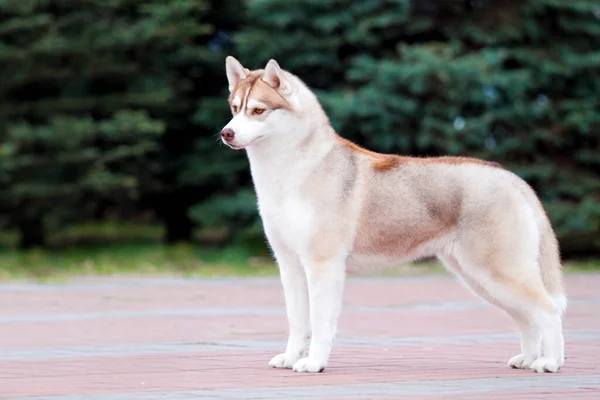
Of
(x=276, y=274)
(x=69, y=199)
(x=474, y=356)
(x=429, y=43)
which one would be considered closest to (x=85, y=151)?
(x=69, y=199)

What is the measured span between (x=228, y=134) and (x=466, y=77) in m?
11.4

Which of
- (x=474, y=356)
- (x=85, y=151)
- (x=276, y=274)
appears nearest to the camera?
(x=474, y=356)

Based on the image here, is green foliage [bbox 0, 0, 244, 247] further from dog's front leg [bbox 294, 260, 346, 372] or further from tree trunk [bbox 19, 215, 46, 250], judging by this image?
dog's front leg [bbox 294, 260, 346, 372]

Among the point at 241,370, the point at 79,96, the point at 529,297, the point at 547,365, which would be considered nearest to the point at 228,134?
the point at 241,370

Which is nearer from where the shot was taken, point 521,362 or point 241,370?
point 241,370

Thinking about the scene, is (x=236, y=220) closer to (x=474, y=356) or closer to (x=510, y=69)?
(x=510, y=69)

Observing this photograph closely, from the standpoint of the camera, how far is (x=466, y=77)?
18.9 metres

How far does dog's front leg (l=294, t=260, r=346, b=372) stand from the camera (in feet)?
26.7

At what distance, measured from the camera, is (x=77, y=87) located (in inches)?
826

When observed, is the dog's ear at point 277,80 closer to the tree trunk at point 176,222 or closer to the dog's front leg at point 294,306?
the dog's front leg at point 294,306

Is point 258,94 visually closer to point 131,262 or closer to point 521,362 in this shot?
point 521,362

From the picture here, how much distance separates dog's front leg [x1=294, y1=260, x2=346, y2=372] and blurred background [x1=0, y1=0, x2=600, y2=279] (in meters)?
10.2

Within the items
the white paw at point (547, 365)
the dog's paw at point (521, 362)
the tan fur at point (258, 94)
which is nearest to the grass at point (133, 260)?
the tan fur at point (258, 94)

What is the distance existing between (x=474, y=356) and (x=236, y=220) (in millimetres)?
11641
